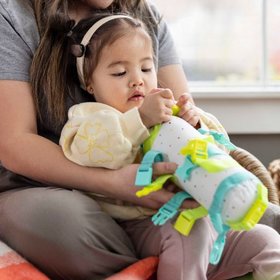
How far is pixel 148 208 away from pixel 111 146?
0.16m

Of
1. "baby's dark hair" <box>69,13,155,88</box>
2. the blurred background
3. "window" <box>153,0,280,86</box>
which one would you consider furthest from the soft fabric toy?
"window" <box>153,0,280,86</box>

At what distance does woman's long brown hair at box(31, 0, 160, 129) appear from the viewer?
1496mm

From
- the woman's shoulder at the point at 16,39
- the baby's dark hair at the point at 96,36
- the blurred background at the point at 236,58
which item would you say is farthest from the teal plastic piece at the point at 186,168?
the blurred background at the point at 236,58

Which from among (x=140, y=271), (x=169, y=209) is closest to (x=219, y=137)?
(x=169, y=209)

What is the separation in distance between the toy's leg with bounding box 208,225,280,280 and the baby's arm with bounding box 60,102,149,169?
0.27m

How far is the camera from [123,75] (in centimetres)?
143

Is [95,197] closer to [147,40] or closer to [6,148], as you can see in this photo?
[6,148]

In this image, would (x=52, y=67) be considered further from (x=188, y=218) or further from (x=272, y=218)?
(x=272, y=218)

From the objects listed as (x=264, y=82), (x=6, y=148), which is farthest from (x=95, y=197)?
(x=264, y=82)

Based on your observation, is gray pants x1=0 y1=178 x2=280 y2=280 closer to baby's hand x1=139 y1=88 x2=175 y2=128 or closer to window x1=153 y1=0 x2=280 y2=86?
baby's hand x1=139 y1=88 x2=175 y2=128

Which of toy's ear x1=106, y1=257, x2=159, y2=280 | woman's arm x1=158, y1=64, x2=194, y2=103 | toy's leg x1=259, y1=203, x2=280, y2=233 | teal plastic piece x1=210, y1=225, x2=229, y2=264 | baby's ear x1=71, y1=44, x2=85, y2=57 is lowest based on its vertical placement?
toy's leg x1=259, y1=203, x2=280, y2=233

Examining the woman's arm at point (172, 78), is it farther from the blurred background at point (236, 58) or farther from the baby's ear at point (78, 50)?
the blurred background at point (236, 58)

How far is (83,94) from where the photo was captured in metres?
1.55

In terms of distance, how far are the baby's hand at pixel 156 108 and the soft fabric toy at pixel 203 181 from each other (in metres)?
0.01
